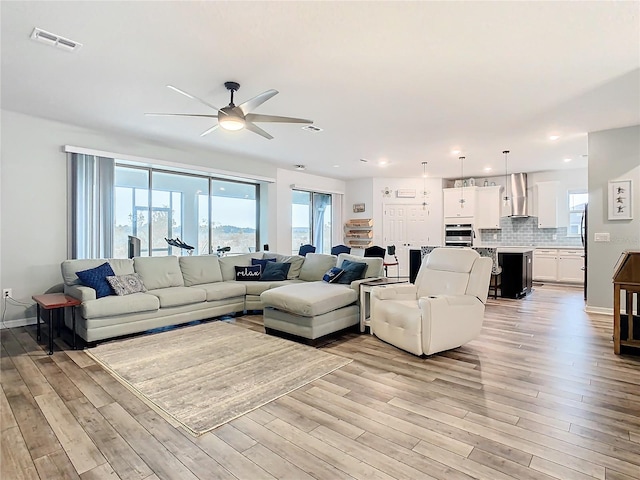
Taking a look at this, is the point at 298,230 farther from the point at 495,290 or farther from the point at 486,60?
the point at 486,60

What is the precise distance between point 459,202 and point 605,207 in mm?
4042

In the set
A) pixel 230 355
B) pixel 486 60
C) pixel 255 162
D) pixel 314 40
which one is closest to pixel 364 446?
pixel 230 355

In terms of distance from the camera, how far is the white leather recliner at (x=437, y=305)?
3.30 m

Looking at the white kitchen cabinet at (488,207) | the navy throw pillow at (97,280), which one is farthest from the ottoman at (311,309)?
the white kitchen cabinet at (488,207)

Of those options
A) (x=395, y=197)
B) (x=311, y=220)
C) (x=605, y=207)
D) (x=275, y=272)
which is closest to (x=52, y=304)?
(x=275, y=272)

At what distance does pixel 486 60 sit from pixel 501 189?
680cm

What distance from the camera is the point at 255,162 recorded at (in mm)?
7309

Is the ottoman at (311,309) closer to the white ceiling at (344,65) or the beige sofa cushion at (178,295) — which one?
the beige sofa cushion at (178,295)

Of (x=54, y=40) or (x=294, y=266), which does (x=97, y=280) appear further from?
(x=294, y=266)

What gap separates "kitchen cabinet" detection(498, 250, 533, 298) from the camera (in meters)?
6.44

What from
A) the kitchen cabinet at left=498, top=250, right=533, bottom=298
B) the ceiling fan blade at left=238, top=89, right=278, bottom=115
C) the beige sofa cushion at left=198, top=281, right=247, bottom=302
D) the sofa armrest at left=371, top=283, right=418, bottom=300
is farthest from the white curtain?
the kitchen cabinet at left=498, top=250, right=533, bottom=298

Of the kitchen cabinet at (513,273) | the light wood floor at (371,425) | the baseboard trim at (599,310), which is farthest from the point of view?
the kitchen cabinet at (513,273)

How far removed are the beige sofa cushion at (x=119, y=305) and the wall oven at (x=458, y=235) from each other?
7423mm

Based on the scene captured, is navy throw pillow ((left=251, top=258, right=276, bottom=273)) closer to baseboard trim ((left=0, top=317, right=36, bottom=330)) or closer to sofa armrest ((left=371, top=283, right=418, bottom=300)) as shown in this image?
sofa armrest ((left=371, top=283, right=418, bottom=300))
